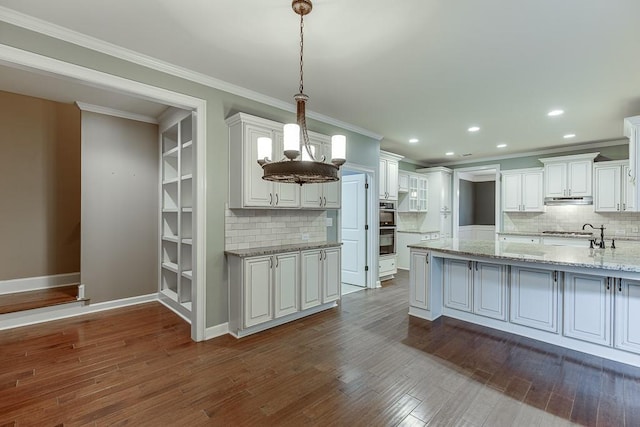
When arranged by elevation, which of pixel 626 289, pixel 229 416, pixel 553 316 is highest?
pixel 626 289

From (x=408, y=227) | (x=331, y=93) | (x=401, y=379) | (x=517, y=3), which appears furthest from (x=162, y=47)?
(x=408, y=227)

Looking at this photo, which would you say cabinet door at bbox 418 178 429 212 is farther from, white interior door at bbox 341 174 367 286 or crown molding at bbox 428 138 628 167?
white interior door at bbox 341 174 367 286

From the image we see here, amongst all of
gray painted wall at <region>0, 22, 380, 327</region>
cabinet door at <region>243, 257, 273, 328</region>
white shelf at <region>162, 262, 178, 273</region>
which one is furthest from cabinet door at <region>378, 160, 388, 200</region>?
white shelf at <region>162, 262, 178, 273</region>

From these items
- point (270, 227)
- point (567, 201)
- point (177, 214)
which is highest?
point (567, 201)

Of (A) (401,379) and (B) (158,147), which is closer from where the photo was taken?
(A) (401,379)

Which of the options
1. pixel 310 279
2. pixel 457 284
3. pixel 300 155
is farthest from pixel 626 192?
pixel 300 155

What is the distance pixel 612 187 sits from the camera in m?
5.64

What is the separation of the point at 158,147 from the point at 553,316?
570 centimetres

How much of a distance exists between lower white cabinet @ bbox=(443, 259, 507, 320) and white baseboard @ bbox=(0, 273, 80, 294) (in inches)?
220

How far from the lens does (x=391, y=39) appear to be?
8.25 ft

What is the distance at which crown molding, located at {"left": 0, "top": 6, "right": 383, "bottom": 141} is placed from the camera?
7.48 feet

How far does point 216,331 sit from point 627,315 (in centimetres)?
408

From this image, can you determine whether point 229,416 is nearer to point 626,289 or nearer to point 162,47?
point 162,47

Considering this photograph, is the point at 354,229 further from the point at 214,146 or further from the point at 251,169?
the point at 214,146
